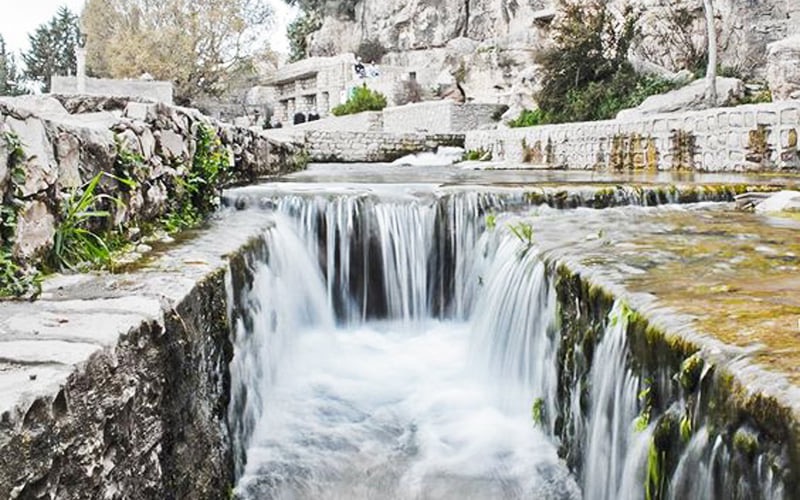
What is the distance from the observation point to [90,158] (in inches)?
169

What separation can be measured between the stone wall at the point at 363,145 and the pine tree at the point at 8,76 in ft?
98.5

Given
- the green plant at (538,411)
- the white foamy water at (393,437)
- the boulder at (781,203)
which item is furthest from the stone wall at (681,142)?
the green plant at (538,411)

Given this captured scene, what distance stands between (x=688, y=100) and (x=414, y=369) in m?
13.2

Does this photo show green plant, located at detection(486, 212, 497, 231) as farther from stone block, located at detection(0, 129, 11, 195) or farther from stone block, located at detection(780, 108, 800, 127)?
stone block, located at detection(780, 108, 800, 127)

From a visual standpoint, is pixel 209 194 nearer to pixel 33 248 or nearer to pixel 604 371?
pixel 33 248

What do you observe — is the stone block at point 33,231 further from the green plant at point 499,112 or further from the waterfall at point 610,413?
the green plant at point 499,112

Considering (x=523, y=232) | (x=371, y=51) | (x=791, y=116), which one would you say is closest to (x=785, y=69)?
(x=791, y=116)

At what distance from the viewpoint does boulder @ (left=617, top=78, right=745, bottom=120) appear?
16.0m

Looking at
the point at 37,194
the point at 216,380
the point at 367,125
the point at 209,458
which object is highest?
the point at 367,125

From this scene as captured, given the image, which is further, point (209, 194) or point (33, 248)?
point (209, 194)

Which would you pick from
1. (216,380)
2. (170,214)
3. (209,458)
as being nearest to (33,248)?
(216,380)

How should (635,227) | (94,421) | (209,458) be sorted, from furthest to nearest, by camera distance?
(635,227)
(209,458)
(94,421)

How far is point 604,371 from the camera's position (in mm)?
3105

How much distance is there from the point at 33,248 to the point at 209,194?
384 centimetres
